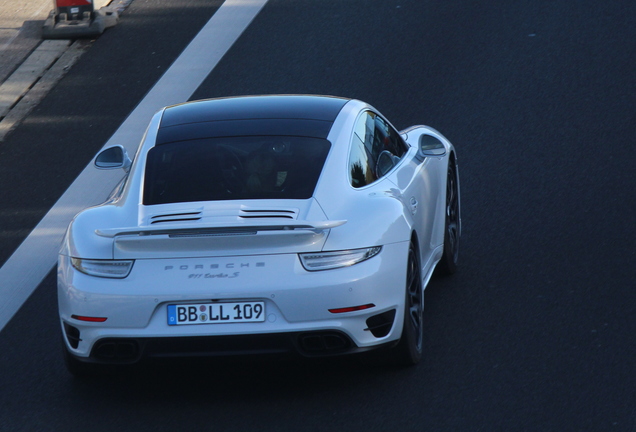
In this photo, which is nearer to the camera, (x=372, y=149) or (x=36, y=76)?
(x=372, y=149)

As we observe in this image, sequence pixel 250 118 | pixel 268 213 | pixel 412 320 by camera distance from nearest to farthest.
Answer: pixel 268 213
pixel 412 320
pixel 250 118

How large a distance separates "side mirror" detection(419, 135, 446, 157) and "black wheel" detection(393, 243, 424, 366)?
3.71 ft

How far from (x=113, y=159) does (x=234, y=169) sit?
4.01ft

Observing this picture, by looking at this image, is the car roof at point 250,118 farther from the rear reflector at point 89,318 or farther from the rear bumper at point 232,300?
the rear reflector at point 89,318

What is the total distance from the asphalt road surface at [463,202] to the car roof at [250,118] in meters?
1.30

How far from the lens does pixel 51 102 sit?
1195cm

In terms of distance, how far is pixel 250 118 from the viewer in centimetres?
658

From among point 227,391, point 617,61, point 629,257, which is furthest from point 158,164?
point 617,61

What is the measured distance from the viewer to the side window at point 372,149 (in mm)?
6309

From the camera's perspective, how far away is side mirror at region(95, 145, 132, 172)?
23.2 feet

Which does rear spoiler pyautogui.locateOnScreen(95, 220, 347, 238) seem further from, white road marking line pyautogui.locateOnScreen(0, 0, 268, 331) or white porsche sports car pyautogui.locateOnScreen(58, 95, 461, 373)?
white road marking line pyautogui.locateOnScreen(0, 0, 268, 331)

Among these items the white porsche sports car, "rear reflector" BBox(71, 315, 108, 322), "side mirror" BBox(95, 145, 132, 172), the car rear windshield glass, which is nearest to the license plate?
the white porsche sports car

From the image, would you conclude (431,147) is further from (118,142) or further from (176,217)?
(118,142)

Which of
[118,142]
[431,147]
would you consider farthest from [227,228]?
[118,142]
